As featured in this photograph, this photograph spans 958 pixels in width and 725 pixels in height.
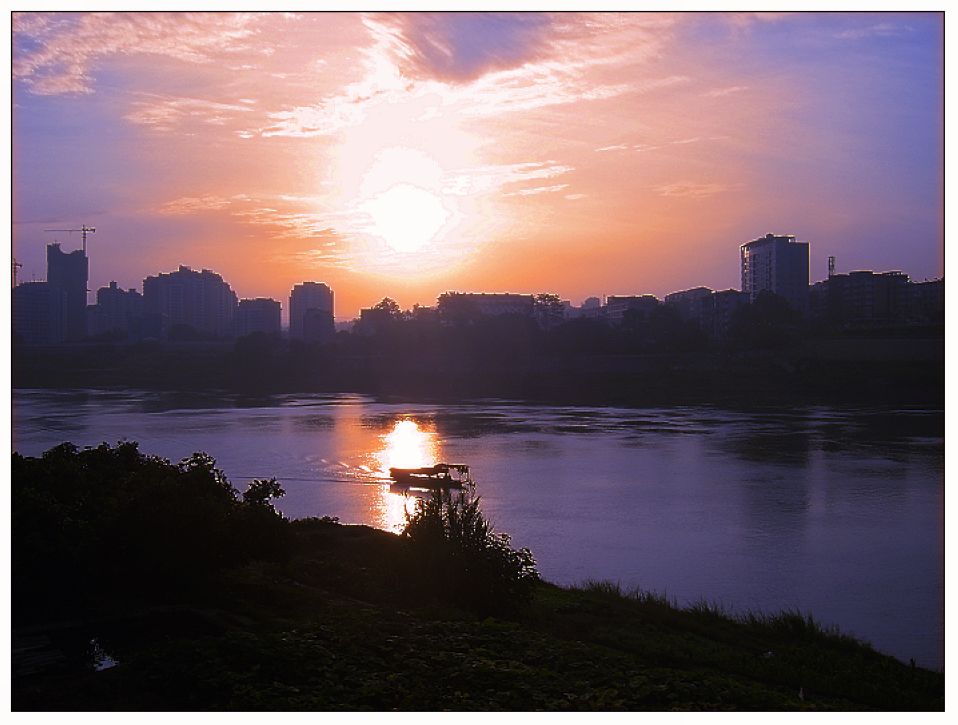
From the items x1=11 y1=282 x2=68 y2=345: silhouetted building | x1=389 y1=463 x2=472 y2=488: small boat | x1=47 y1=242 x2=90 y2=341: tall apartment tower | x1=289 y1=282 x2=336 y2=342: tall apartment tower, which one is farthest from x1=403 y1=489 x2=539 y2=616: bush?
x1=289 y1=282 x2=336 y2=342: tall apartment tower

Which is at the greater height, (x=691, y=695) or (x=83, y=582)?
(x=83, y=582)

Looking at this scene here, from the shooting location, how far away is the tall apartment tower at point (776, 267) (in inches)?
1400

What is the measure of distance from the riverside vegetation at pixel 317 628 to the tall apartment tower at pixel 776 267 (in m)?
32.6

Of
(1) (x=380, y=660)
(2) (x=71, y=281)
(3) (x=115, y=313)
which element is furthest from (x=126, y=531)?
(3) (x=115, y=313)

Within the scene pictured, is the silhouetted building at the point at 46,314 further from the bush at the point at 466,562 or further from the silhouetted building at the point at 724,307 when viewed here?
the silhouetted building at the point at 724,307

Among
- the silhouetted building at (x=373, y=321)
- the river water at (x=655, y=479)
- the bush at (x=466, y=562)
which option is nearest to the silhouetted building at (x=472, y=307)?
the silhouetted building at (x=373, y=321)

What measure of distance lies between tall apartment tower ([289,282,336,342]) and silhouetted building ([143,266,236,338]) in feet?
8.31

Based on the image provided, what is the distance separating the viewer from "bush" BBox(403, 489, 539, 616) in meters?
3.99

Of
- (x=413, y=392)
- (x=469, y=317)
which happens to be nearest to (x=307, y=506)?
(x=413, y=392)

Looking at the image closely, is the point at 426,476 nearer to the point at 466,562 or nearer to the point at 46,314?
the point at 466,562

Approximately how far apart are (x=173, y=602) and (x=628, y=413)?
21.5m

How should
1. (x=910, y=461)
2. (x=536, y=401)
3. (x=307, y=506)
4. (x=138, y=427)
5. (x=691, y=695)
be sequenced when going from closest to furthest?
(x=691, y=695) → (x=307, y=506) → (x=910, y=461) → (x=138, y=427) → (x=536, y=401)

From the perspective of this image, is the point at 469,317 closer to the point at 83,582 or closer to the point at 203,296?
the point at 203,296

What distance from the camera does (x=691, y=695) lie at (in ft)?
9.52
